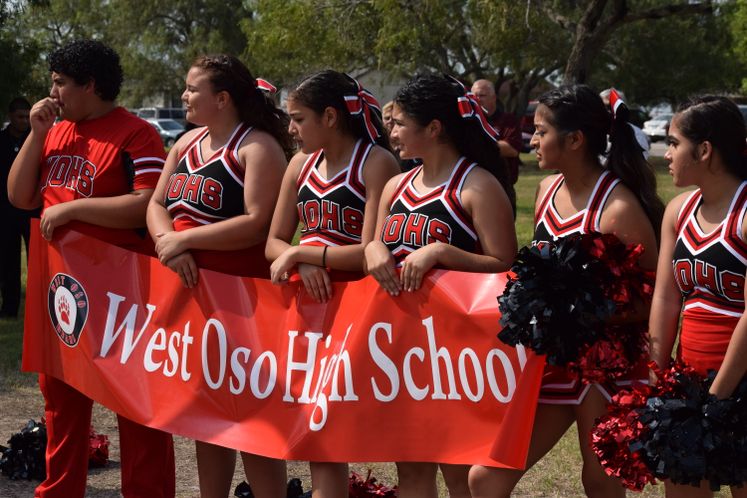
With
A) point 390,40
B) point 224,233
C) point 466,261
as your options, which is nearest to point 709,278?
point 466,261

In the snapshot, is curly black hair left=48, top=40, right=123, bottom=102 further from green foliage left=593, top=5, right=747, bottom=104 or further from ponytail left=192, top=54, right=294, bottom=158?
green foliage left=593, top=5, right=747, bottom=104

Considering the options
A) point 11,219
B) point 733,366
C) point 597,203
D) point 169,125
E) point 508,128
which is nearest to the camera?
point 733,366

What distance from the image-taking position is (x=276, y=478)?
4484 mm

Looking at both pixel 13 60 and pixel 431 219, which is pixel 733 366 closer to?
pixel 431 219

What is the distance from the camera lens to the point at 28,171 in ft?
16.2

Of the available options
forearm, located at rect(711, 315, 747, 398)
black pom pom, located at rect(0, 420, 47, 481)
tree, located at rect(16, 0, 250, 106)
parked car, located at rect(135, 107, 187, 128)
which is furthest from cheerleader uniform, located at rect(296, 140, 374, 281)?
parked car, located at rect(135, 107, 187, 128)

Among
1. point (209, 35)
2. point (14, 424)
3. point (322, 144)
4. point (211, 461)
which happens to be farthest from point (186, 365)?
point (209, 35)

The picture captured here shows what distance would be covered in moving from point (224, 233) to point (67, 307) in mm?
982

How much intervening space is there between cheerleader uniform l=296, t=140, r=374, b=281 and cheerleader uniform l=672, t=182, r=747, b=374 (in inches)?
50.3

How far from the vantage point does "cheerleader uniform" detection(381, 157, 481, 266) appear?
3.83m

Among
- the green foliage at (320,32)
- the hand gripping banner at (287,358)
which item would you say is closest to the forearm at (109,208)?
the hand gripping banner at (287,358)

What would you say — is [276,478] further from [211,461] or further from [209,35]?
[209,35]

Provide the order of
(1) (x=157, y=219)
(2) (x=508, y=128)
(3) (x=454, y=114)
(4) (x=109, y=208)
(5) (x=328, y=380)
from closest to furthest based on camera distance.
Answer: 1. (3) (x=454, y=114)
2. (5) (x=328, y=380)
3. (1) (x=157, y=219)
4. (4) (x=109, y=208)
5. (2) (x=508, y=128)

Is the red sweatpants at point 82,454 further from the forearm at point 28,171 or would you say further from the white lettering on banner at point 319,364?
the forearm at point 28,171
